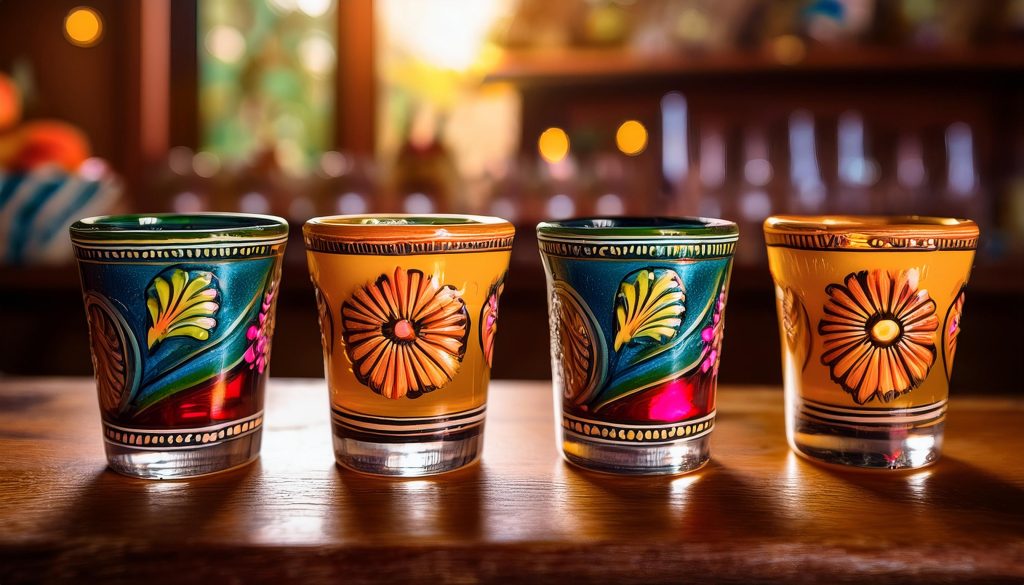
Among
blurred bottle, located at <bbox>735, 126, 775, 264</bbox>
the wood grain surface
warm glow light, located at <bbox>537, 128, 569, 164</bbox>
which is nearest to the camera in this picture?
the wood grain surface

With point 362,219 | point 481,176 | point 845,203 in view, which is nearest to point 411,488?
point 362,219

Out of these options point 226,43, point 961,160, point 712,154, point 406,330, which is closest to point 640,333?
point 406,330

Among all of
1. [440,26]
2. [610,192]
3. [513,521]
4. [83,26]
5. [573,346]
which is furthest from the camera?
[440,26]

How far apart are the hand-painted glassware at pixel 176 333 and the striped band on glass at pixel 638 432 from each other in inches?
9.1

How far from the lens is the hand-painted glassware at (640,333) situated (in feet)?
2.01

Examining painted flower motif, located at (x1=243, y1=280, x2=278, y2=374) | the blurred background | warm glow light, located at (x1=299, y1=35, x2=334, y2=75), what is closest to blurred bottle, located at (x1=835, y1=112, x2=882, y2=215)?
the blurred background

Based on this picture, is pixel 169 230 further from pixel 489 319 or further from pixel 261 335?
pixel 489 319

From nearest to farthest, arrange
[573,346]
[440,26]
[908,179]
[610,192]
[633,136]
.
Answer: [573,346] → [610,192] → [908,179] → [633,136] → [440,26]

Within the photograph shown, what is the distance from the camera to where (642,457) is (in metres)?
0.64

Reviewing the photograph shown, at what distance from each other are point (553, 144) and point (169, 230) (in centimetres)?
202

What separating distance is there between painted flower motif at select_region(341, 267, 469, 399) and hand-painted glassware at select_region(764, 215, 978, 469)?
24 cm

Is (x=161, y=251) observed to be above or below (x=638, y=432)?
above

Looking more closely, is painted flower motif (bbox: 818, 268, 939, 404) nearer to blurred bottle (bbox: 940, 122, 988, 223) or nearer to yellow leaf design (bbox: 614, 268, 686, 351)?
yellow leaf design (bbox: 614, 268, 686, 351)

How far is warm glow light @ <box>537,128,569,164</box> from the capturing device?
2547 mm
